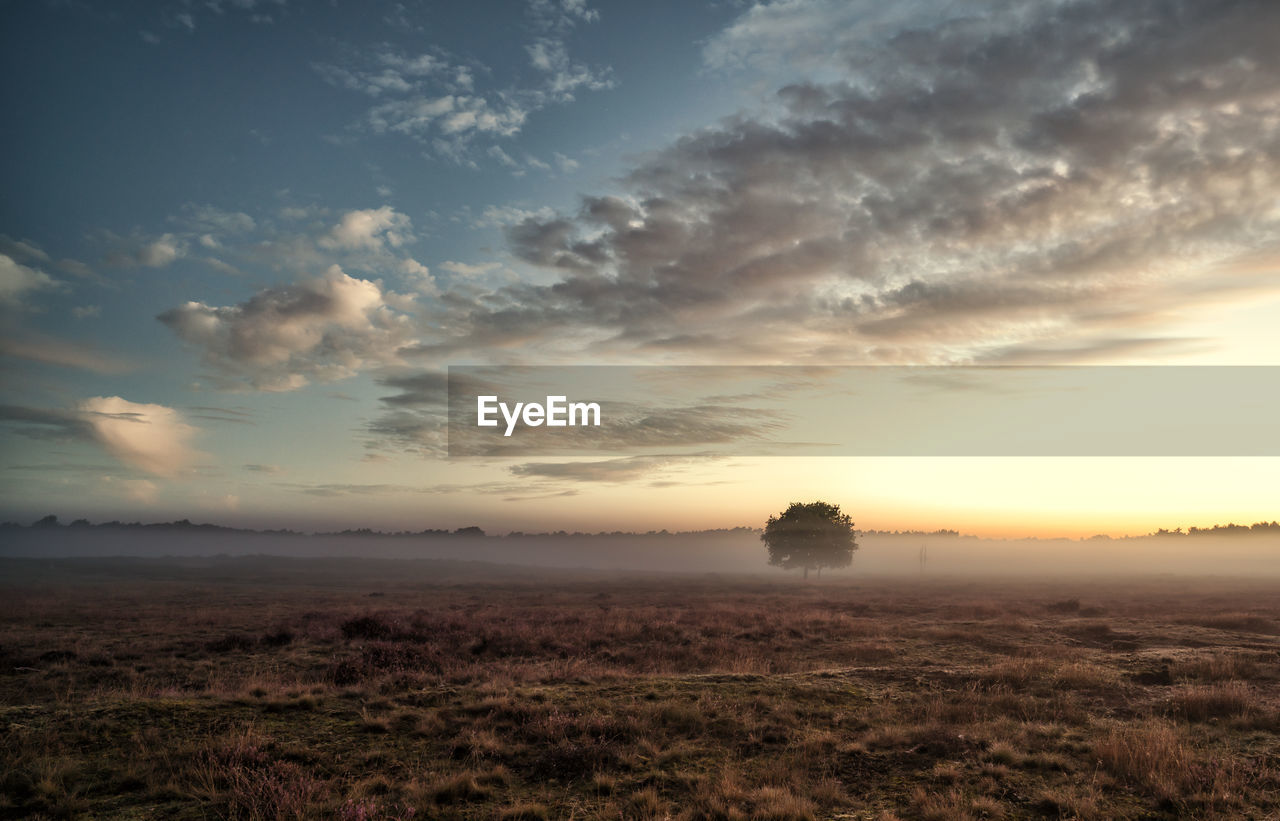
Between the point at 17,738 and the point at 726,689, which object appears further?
the point at 726,689

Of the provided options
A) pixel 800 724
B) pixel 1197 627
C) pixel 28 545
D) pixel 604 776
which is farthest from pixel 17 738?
pixel 28 545

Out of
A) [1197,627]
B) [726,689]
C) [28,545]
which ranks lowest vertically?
[28,545]

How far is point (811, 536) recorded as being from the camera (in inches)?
3273

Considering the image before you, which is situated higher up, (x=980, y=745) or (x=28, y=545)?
(x=980, y=745)

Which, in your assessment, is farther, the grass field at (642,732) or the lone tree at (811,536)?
the lone tree at (811,536)

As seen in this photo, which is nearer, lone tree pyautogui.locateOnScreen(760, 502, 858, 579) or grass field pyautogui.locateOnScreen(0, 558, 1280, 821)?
grass field pyautogui.locateOnScreen(0, 558, 1280, 821)

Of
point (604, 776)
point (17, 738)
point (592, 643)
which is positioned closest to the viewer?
point (604, 776)

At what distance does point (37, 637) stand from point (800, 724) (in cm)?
2845

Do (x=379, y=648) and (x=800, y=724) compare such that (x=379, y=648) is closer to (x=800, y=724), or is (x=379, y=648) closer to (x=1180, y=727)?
(x=800, y=724)

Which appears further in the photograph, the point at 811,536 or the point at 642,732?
the point at 811,536

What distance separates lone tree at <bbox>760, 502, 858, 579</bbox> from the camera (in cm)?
8325

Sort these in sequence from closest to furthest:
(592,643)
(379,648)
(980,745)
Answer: (980,745), (379,648), (592,643)

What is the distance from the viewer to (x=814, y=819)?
7211mm

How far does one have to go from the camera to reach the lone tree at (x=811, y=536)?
273ft
